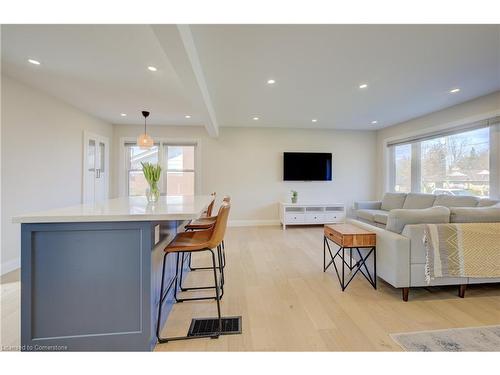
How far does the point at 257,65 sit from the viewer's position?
8.82 ft

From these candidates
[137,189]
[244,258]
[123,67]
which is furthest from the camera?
[137,189]

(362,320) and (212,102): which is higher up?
(212,102)

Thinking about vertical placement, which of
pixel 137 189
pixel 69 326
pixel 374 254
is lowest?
pixel 69 326

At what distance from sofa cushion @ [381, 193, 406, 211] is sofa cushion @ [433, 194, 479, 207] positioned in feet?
2.43

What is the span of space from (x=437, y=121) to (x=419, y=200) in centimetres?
158

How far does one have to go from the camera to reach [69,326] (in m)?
1.48

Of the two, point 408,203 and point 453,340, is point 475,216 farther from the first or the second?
point 408,203

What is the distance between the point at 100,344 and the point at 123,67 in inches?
109

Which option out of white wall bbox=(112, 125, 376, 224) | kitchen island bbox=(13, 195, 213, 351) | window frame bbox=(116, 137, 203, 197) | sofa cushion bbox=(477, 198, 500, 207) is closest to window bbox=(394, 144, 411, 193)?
white wall bbox=(112, 125, 376, 224)

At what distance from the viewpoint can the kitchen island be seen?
1435mm

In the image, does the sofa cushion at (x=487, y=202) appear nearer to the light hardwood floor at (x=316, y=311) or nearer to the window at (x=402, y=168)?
the light hardwood floor at (x=316, y=311)

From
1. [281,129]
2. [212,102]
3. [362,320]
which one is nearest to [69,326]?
[362,320]

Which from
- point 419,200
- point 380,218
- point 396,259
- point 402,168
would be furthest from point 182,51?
point 402,168
